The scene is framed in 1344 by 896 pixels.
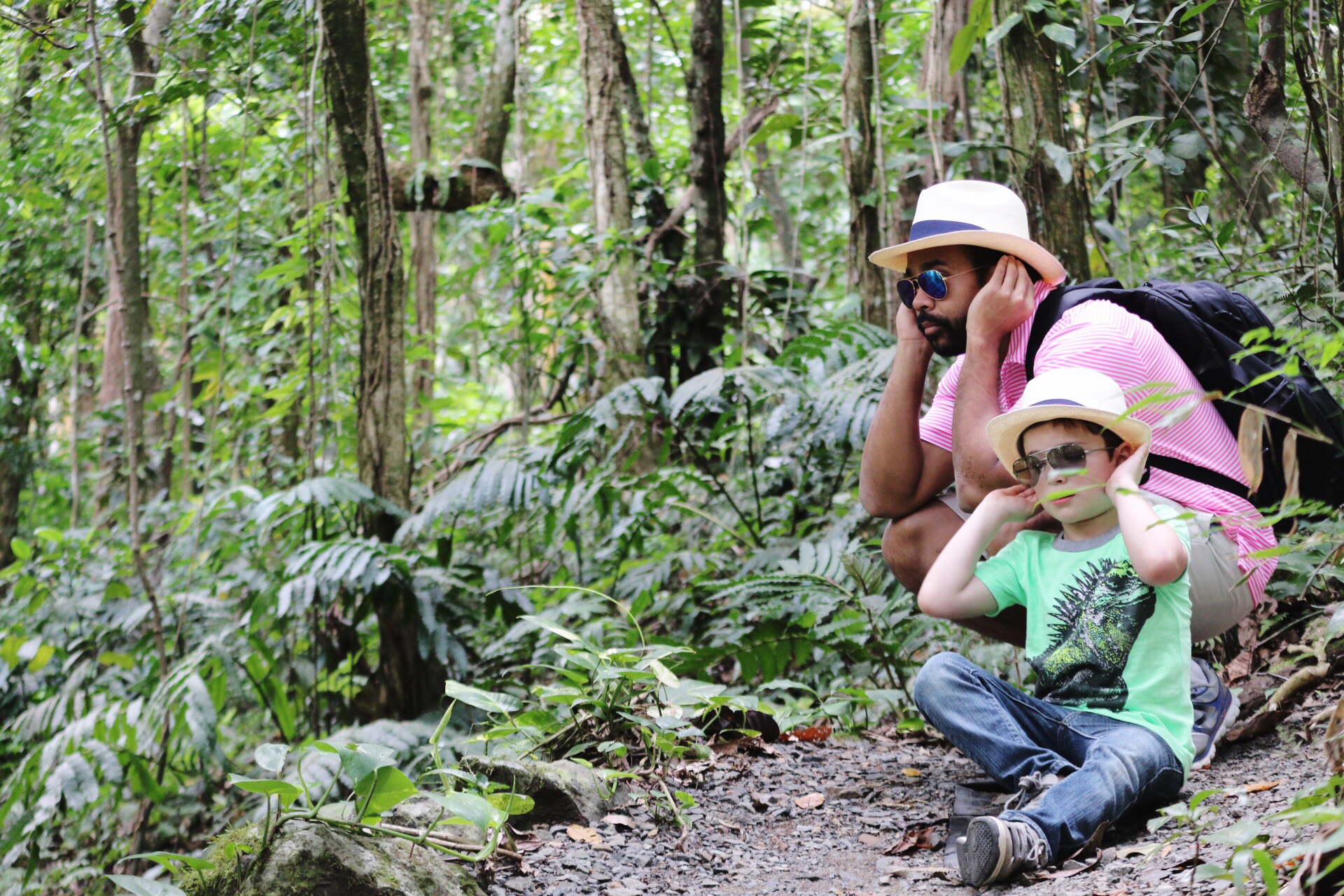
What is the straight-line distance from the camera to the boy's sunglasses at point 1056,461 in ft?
6.82

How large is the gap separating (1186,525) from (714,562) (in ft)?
7.74

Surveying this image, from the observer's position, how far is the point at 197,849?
16.5 ft

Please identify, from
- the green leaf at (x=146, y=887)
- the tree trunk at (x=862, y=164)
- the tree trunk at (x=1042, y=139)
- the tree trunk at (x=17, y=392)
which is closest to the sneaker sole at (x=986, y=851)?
the green leaf at (x=146, y=887)

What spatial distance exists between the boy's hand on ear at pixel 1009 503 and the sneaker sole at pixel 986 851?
670mm

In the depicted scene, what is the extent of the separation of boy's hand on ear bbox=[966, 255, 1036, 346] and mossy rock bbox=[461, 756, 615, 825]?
1392mm

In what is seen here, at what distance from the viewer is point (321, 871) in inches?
65.2

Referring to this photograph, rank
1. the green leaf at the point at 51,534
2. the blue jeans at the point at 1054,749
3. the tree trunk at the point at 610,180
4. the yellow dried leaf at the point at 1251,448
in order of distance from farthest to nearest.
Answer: the tree trunk at the point at 610,180 < the green leaf at the point at 51,534 < the blue jeans at the point at 1054,749 < the yellow dried leaf at the point at 1251,448

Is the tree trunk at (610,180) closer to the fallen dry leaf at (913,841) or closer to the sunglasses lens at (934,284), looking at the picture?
the sunglasses lens at (934,284)

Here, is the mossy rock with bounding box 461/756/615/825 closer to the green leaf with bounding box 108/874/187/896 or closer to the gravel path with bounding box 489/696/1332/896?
the gravel path with bounding box 489/696/1332/896

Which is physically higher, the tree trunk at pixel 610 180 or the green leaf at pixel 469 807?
the tree trunk at pixel 610 180

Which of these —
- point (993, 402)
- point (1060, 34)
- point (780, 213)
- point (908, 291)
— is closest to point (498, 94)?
point (780, 213)

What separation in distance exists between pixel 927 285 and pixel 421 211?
5.54 meters

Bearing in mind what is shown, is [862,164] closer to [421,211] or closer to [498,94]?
[498,94]

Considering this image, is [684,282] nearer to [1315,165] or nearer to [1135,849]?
[1315,165]
